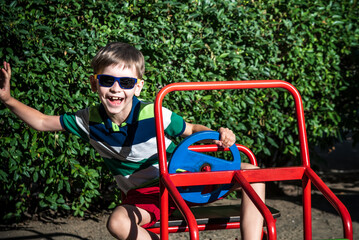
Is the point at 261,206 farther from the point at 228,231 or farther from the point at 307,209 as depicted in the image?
the point at 228,231

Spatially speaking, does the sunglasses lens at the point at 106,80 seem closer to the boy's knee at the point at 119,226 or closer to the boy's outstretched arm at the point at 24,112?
the boy's outstretched arm at the point at 24,112

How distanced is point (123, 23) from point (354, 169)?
15.1 feet

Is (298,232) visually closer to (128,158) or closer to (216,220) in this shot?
(216,220)

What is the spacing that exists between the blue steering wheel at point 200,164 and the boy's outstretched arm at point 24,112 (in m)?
0.81

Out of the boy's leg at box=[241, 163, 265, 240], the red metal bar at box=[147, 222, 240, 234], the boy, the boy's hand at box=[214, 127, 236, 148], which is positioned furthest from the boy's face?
the boy's leg at box=[241, 163, 265, 240]

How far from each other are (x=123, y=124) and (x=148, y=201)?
440 mm

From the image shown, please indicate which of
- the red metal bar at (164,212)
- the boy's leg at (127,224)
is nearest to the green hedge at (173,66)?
the boy's leg at (127,224)

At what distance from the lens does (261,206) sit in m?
1.85

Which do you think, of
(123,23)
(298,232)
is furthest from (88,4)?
(298,232)

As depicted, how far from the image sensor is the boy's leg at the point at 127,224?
7.00 feet

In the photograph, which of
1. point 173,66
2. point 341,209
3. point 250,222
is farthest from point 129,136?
point 173,66

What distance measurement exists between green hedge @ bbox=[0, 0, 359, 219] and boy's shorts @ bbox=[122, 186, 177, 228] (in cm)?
124

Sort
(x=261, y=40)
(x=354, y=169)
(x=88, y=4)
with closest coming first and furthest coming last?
(x=88, y=4)
(x=261, y=40)
(x=354, y=169)

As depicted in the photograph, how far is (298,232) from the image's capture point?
384cm
